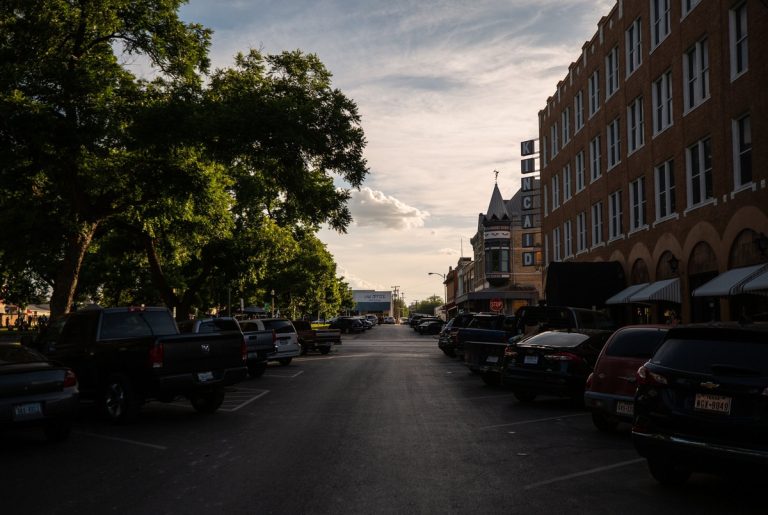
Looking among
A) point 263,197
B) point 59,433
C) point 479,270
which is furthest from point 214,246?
point 479,270

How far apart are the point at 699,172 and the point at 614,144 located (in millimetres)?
9467

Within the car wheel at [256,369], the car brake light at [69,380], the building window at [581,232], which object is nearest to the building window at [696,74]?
the building window at [581,232]

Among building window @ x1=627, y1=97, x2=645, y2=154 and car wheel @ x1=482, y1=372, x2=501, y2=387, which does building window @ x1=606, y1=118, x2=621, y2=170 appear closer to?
building window @ x1=627, y1=97, x2=645, y2=154

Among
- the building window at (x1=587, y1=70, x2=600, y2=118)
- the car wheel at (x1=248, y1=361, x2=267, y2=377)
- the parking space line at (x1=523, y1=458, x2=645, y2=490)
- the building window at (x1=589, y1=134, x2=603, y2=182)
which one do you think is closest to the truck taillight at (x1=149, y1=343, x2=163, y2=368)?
the parking space line at (x1=523, y1=458, x2=645, y2=490)

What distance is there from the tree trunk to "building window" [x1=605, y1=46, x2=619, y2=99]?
75.5 feet

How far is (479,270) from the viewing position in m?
95.6

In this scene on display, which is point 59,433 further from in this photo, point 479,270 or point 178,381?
point 479,270

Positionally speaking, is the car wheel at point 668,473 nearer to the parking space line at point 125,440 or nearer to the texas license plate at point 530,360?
the parking space line at point 125,440

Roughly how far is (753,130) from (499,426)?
13.7 m

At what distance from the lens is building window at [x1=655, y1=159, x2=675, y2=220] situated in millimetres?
26609

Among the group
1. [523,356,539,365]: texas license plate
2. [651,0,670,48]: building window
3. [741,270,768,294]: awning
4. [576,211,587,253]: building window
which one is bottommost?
[523,356,539,365]: texas license plate

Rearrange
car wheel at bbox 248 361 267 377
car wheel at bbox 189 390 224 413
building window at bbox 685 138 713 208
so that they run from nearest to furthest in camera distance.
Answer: car wheel at bbox 189 390 224 413
car wheel at bbox 248 361 267 377
building window at bbox 685 138 713 208

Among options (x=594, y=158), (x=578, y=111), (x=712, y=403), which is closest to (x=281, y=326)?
(x=594, y=158)

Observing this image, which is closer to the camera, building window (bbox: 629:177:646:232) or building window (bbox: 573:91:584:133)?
building window (bbox: 629:177:646:232)
